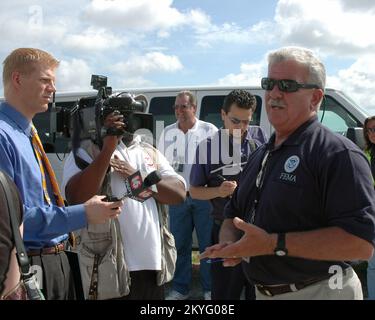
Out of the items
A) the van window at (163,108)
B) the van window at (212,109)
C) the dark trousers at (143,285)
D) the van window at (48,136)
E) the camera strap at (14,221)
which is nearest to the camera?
the camera strap at (14,221)

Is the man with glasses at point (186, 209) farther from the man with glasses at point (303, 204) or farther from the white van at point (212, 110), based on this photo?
the man with glasses at point (303, 204)

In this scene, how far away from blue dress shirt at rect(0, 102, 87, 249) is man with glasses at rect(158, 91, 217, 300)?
117 inches

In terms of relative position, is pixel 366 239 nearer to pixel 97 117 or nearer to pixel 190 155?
pixel 97 117

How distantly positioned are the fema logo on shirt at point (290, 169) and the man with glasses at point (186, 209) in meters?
3.19

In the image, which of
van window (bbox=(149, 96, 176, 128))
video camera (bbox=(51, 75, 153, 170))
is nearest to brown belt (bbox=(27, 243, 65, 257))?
video camera (bbox=(51, 75, 153, 170))

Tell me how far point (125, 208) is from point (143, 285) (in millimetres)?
491

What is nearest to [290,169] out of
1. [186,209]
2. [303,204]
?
[303,204]

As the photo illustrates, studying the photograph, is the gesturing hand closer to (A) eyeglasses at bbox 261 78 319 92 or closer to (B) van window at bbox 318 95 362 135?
(A) eyeglasses at bbox 261 78 319 92

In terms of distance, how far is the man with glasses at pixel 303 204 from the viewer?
1854 millimetres

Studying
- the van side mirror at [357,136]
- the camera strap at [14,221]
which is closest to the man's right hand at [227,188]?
the camera strap at [14,221]

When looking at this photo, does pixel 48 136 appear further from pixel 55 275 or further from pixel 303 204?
pixel 303 204

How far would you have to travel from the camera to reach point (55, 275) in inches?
93.7
